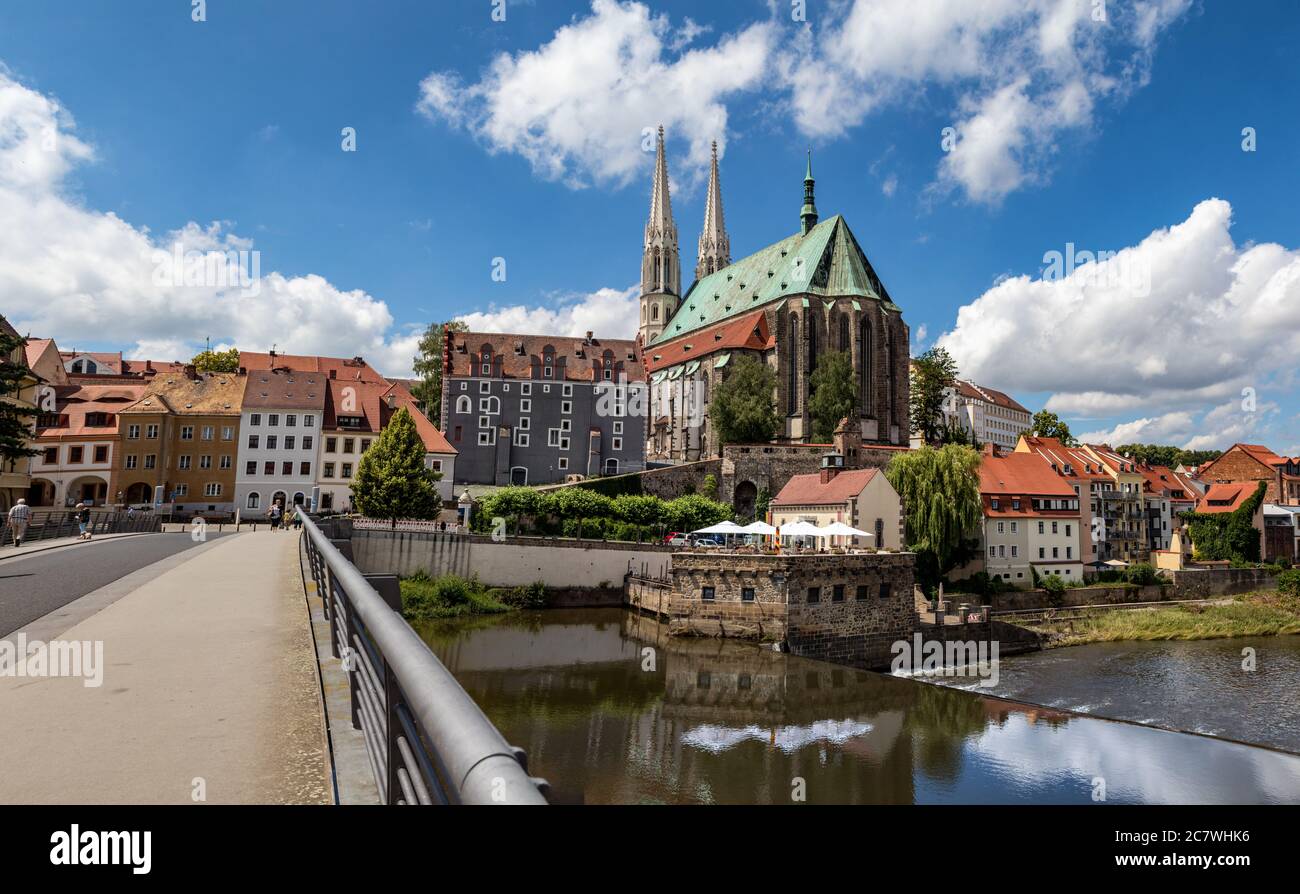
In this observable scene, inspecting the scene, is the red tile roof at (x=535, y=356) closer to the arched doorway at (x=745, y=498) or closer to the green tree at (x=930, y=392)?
the arched doorway at (x=745, y=498)

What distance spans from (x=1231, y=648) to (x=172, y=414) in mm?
72153

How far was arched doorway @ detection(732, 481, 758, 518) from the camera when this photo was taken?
208 ft

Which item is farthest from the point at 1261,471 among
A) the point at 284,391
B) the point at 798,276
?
the point at 284,391

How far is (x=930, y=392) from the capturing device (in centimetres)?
8462

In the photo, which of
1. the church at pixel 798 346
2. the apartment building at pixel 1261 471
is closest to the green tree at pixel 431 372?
the church at pixel 798 346

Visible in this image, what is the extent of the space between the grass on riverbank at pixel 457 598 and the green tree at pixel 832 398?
38230mm

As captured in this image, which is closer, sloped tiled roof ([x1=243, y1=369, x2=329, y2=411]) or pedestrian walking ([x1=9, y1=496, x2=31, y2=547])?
pedestrian walking ([x1=9, y1=496, x2=31, y2=547])

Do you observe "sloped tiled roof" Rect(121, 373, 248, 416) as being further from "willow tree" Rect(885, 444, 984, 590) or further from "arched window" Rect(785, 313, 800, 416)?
"arched window" Rect(785, 313, 800, 416)

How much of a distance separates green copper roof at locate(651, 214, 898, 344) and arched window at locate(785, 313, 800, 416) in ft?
11.7

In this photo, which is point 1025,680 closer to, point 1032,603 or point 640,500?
point 1032,603

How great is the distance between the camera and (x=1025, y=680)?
36.4 m

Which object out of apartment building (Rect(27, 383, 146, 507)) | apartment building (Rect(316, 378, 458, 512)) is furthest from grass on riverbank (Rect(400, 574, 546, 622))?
apartment building (Rect(27, 383, 146, 507))
